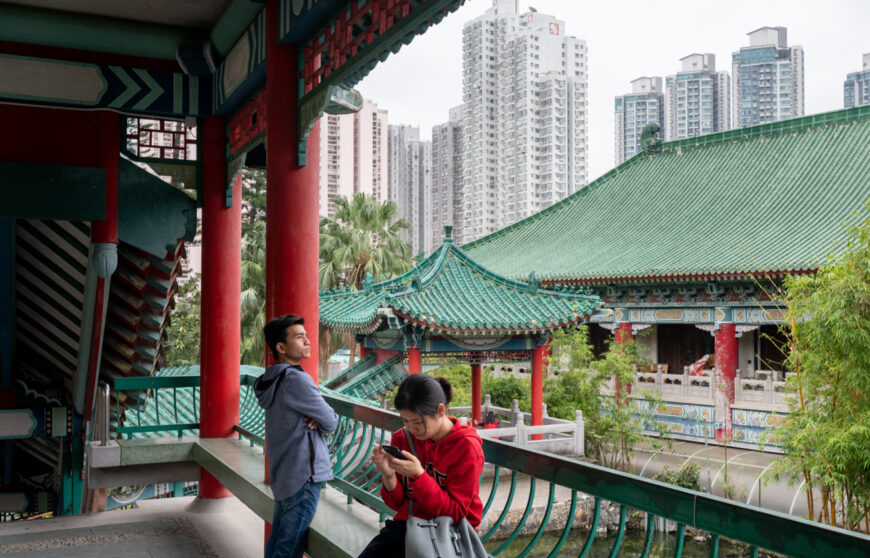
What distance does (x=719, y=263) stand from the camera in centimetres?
1639

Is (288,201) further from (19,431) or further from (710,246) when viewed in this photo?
(710,246)

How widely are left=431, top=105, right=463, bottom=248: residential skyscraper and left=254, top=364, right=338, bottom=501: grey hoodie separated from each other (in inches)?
2033

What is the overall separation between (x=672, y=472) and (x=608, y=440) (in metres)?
1.77

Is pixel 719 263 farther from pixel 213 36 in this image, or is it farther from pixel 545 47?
pixel 545 47

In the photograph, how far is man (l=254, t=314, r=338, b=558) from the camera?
9.93 feet

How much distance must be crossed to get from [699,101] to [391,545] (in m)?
67.7

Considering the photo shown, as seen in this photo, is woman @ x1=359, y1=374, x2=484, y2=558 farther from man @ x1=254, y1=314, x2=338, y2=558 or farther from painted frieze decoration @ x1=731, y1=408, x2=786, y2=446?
painted frieze decoration @ x1=731, y1=408, x2=786, y2=446

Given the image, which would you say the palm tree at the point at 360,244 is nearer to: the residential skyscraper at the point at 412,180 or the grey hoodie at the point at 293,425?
the grey hoodie at the point at 293,425

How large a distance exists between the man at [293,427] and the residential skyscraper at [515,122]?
168 ft

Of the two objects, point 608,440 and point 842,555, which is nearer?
point 842,555

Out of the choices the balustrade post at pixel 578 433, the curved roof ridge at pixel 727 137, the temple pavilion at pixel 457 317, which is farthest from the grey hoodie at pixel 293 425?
the curved roof ridge at pixel 727 137

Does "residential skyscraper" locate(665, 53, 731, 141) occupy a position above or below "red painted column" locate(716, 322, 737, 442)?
above

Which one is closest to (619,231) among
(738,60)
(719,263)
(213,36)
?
(719,263)

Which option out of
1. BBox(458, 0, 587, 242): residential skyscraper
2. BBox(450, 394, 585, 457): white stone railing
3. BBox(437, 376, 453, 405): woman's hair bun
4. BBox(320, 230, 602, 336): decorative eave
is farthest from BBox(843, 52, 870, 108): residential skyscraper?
BBox(437, 376, 453, 405): woman's hair bun
